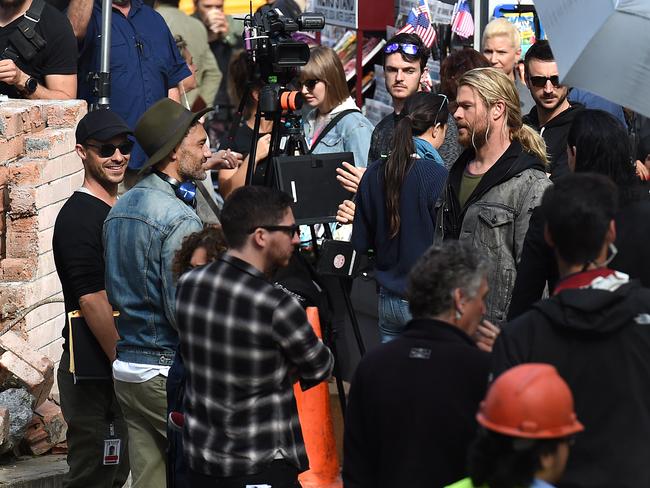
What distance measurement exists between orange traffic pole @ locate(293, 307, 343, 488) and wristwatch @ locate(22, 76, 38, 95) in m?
2.93

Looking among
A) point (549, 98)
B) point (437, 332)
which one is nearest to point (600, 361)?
point (437, 332)

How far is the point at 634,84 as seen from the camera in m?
4.17

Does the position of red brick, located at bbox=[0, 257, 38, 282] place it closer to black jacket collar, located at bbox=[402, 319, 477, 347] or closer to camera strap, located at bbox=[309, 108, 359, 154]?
camera strap, located at bbox=[309, 108, 359, 154]

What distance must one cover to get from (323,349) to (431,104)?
2.26 metres

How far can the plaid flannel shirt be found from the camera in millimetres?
3889

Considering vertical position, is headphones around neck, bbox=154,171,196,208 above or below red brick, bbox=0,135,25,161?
above

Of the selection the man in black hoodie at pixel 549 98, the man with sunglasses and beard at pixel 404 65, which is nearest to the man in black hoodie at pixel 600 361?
the man in black hoodie at pixel 549 98

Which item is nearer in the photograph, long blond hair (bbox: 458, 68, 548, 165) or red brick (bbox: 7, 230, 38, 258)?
long blond hair (bbox: 458, 68, 548, 165)

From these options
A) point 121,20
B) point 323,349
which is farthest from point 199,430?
point 121,20

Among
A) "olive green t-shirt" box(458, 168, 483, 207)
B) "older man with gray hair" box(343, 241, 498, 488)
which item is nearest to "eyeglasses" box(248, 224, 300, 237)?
"older man with gray hair" box(343, 241, 498, 488)

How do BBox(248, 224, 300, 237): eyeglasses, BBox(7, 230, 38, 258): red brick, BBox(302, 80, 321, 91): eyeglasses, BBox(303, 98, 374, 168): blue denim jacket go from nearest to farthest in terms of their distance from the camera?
BBox(248, 224, 300, 237): eyeglasses < BBox(303, 98, 374, 168): blue denim jacket < BBox(302, 80, 321, 91): eyeglasses < BBox(7, 230, 38, 258): red brick

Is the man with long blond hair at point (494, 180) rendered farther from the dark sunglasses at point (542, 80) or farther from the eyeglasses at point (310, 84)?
the eyeglasses at point (310, 84)

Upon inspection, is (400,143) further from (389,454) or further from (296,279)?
(389,454)

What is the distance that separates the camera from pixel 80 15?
844 cm
